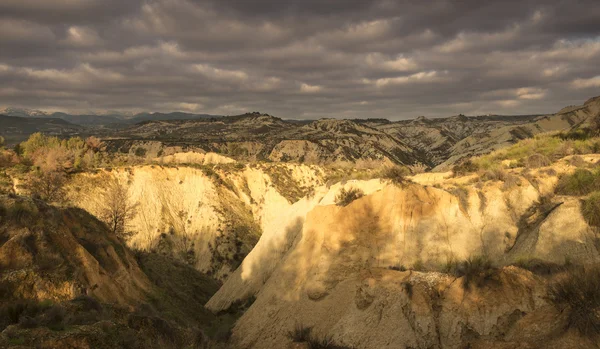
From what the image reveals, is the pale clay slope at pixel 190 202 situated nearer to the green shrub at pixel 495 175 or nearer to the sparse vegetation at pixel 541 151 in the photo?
the sparse vegetation at pixel 541 151

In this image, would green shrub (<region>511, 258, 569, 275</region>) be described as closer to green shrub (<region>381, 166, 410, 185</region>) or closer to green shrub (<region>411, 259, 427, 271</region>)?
green shrub (<region>411, 259, 427, 271</region>)

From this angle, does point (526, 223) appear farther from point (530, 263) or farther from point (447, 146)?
point (447, 146)

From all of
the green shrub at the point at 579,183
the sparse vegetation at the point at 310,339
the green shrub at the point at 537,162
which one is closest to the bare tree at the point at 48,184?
the sparse vegetation at the point at 310,339

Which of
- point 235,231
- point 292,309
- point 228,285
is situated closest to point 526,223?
point 292,309

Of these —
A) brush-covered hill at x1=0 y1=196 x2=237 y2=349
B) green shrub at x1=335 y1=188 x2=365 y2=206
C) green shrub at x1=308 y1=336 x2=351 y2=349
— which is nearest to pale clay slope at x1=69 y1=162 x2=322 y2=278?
brush-covered hill at x1=0 y1=196 x2=237 y2=349

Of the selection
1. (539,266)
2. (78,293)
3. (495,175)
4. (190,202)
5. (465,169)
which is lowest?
(190,202)

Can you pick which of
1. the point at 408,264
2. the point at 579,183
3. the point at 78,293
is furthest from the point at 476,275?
the point at 78,293

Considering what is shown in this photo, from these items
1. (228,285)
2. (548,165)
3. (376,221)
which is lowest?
(228,285)

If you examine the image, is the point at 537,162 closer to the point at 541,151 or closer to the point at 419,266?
the point at 541,151
